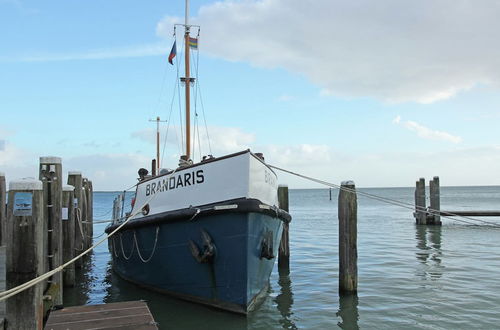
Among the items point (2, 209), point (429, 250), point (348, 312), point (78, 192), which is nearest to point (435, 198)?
point (429, 250)

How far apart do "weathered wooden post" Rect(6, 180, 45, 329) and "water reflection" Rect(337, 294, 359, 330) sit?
4.97 metres

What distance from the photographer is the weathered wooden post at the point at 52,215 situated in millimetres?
7523

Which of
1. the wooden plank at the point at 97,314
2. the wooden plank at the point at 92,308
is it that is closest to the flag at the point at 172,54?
the wooden plank at the point at 92,308

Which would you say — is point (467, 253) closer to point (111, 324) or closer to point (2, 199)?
point (111, 324)

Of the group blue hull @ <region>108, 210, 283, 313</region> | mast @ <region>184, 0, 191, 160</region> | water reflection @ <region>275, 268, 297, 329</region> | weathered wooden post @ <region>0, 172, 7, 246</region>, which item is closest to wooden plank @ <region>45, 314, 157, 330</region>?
blue hull @ <region>108, 210, 283, 313</region>

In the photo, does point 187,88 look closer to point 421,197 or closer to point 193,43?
point 193,43

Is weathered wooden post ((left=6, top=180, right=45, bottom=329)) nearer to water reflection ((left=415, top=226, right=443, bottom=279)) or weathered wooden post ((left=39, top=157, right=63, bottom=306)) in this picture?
weathered wooden post ((left=39, top=157, right=63, bottom=306))

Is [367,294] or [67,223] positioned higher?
[67,223]

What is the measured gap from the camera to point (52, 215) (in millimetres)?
7520

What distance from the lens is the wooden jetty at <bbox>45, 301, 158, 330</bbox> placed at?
5477mm

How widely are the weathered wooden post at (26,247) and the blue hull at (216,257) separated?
313 centimetres

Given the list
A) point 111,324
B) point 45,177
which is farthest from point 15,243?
point 45,177

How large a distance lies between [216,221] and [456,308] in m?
4.85

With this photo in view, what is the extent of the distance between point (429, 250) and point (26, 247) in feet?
47.2
